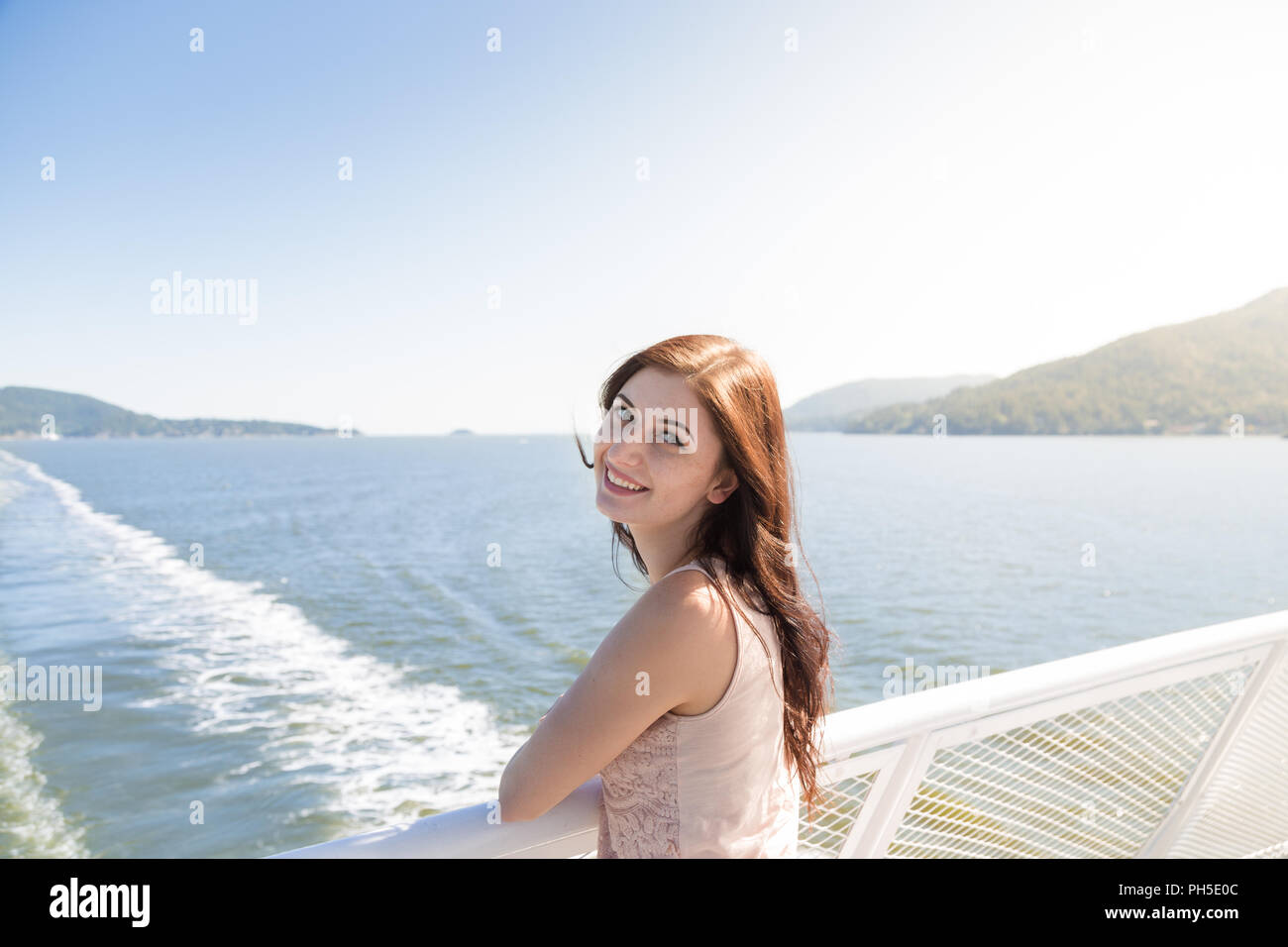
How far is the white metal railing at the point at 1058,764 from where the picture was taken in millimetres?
1382

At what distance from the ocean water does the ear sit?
479 mm

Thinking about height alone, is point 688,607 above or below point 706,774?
above

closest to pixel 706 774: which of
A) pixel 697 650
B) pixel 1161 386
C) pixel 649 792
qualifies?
pixel 649 792

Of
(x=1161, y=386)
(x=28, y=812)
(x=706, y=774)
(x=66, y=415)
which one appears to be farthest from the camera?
(x=66, y=415)

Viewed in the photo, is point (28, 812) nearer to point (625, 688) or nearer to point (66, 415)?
point (625, 688)

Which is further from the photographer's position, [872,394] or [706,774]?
[872,394]

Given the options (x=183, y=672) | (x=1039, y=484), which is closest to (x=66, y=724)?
(x=183, y=672)

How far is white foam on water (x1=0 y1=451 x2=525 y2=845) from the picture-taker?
10.9 metres

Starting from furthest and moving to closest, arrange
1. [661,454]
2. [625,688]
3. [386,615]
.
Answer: [386,615] < [661,454] < [625,688]

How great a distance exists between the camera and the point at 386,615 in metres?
21.3

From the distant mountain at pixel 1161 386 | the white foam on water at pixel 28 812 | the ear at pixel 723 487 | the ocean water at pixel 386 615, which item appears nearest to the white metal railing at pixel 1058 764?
the ear at pixel 723 487

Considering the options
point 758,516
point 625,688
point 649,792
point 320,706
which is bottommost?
point 320,706

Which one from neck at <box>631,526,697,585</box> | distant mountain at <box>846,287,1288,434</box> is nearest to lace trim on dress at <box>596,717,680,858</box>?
neck at <box>631,526,697,585</box>

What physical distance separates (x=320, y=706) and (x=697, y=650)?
1402cm
